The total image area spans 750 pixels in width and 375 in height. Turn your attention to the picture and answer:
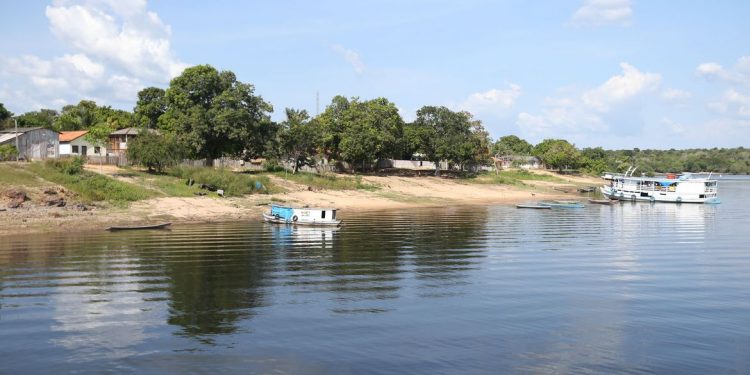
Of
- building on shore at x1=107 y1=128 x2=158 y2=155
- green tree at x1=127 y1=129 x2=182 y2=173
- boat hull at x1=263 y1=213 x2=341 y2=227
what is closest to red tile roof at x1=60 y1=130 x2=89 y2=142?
building on shore at x1=107 y1=128 x2=158 y2=155

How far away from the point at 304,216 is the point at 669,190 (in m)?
67.8

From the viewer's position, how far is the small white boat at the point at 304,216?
5378cm

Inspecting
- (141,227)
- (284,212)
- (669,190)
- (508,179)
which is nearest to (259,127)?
(284,212)

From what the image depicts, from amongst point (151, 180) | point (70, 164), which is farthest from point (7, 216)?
point (151, 180)

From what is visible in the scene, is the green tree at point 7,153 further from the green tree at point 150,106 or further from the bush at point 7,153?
the green tree at point 150,106

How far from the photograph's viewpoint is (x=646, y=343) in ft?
66.7

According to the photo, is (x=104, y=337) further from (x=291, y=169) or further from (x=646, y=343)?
(x=291, y=169)

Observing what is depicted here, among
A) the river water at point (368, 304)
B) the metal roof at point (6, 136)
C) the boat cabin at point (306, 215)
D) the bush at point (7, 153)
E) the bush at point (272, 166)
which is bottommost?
the river water at point (368, 304)

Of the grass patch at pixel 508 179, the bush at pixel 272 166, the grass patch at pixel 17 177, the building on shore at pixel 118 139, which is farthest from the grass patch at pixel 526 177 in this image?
the grass patch at pixel 17 177

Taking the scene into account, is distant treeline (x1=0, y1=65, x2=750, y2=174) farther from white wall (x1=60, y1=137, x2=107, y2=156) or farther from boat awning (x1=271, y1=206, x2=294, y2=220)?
boat awning (x1=271, y1=206, x2=294, y2=220)

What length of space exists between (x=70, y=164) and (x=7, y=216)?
46.9ft

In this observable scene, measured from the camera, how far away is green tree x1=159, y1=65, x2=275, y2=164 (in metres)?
82.2

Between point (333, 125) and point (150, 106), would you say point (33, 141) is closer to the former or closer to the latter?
point (150, 106)

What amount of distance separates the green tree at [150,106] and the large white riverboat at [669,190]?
71535 mm
